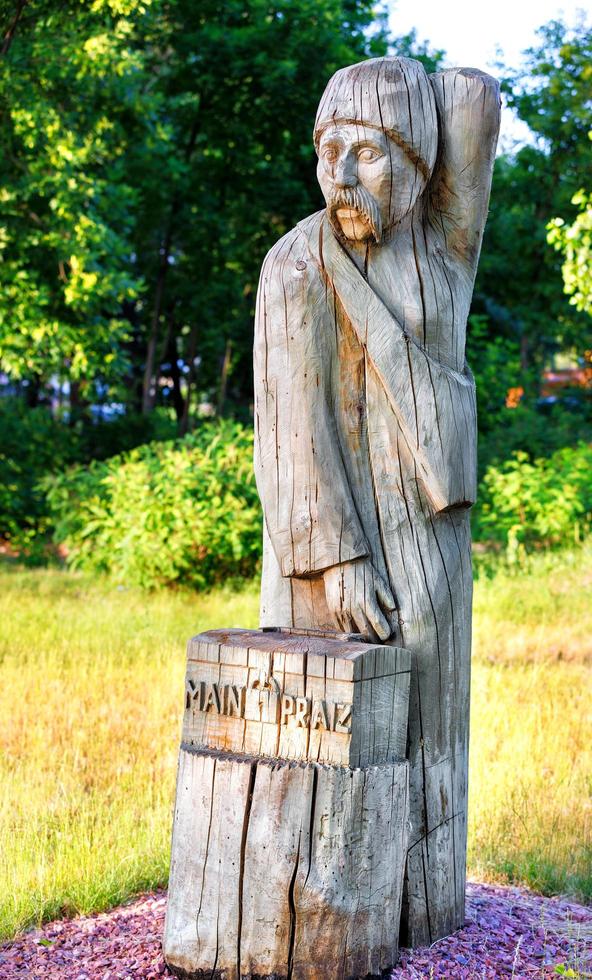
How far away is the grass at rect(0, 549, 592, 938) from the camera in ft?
13.6

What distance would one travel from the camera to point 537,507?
33.9 ft

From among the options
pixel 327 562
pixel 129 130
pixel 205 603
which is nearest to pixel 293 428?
pixel 327 562

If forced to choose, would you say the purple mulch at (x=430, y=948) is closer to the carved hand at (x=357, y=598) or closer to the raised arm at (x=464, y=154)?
the carved hand at (x=357, y=598)

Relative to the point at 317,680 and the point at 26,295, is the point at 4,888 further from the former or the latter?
the point at 26,295

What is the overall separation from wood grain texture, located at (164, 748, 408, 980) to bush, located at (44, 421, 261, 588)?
7060mm

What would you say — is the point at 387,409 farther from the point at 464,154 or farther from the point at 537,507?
the point at 537,507

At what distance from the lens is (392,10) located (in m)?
16.5

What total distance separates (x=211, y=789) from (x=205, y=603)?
6.69 meters

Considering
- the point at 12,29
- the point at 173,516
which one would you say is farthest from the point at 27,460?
the point at 12,29

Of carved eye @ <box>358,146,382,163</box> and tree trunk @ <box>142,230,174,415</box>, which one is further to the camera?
tree trunk @ <box>142,230,174,415</box>

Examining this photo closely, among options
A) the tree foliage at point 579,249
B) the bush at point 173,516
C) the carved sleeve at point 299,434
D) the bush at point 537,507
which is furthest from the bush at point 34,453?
the carved sleeve at point 299,434

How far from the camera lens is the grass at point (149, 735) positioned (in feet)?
13.6

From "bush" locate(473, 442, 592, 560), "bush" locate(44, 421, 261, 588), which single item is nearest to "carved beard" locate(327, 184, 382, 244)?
"bush" locate(44, 421, 261, 588)

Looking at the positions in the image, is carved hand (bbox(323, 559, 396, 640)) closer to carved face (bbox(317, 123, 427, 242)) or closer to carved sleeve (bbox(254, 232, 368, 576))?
carved sleeve (bbox(254, 232, 368, 576))
